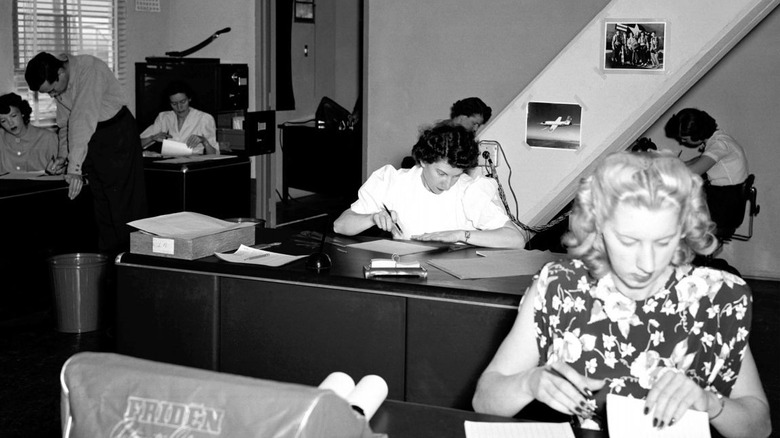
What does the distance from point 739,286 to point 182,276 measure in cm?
204

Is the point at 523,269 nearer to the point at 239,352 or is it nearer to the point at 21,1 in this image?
the point at 239,352

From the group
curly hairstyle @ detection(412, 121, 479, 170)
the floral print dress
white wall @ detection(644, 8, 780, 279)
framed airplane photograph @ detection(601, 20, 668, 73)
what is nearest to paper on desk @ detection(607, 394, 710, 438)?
the floral print dress

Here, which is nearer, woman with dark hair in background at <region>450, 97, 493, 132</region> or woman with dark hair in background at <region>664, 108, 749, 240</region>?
woman with dark hair in background at <region>664, 108, 749, 240</region>

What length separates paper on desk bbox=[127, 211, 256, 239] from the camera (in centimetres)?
331

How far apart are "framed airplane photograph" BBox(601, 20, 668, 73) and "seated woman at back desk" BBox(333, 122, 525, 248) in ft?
4.97

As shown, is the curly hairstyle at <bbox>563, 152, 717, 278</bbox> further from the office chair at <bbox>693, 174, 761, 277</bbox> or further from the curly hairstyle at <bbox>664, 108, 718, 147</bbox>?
the curly hairstyle at <bbox>664, 108, 718, 147</bbox>

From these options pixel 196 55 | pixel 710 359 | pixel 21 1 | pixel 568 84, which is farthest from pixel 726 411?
pixel 196 55

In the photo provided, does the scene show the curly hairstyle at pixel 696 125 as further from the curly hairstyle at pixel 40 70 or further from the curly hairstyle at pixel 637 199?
the curly hairstyle at pixel 637 199

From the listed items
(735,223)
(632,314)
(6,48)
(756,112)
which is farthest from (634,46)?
(6,48)

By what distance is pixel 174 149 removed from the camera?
6.67 meters

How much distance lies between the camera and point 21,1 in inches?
255

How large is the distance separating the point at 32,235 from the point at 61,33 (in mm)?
2060

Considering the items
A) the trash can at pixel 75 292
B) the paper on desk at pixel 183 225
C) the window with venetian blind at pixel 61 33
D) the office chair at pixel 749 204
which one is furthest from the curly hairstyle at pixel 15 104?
the office chair at pixel 749 204

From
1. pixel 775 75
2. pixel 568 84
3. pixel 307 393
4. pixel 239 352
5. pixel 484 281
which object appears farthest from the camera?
pixel 775 75
